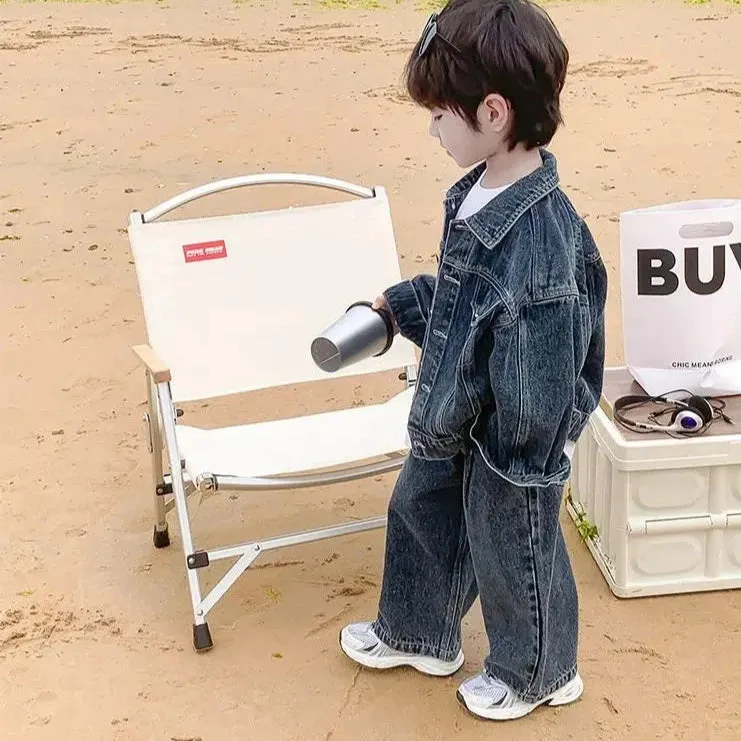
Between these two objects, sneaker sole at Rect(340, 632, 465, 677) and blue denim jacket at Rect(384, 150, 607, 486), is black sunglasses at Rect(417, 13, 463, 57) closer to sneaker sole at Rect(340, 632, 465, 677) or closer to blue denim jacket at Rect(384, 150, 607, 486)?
blue denim jacket at Rect(384, 150, 607, 486)

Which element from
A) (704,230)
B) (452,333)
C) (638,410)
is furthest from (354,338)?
(704,230)

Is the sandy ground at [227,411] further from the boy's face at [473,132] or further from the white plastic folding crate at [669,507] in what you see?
the boy's face at [473,132]

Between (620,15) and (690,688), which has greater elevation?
(620,15)

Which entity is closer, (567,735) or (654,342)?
(567,735)

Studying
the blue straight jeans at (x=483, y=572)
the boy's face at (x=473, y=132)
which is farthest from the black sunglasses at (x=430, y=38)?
the blue straight jeans at (x=483, y=572)

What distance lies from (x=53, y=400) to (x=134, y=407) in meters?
0.31

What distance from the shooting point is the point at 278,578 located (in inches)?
122

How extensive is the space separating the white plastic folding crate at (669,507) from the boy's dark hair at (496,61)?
1026 mm

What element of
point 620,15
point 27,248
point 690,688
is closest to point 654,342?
point 690,688

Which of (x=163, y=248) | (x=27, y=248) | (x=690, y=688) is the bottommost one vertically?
(x=690, y=688)

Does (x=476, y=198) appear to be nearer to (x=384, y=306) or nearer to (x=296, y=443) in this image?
(x=384, y=306)

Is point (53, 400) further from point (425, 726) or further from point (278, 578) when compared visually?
point (425, 726)

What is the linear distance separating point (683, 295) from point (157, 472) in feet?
4.79

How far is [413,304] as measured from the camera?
2.38m
